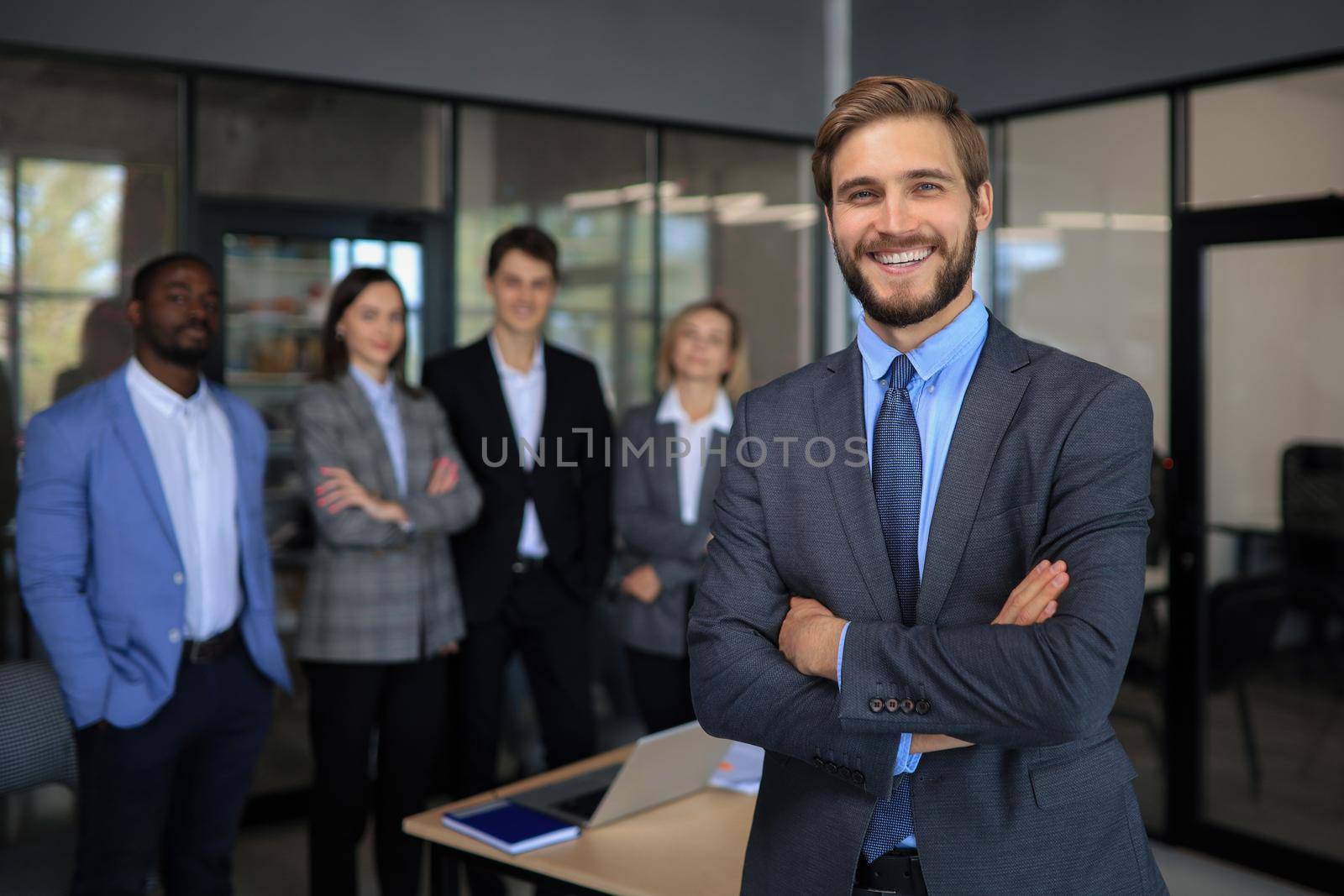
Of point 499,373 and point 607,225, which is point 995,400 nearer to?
point 499,373

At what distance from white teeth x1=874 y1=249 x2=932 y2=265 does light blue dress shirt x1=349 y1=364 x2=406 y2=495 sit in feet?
7.77

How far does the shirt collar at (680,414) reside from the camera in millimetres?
4082

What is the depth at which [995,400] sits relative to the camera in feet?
5.33

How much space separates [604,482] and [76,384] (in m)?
1.91

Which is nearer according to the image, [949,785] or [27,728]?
[949,785]

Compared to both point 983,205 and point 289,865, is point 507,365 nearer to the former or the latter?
point 289,865

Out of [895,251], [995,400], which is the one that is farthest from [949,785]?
[895,251]

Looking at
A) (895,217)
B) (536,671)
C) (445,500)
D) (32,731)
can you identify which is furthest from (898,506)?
(536,671)

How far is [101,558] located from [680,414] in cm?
189

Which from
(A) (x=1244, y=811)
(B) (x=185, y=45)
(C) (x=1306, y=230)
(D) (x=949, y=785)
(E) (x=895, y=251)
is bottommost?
(A) (x=1244, y=811)

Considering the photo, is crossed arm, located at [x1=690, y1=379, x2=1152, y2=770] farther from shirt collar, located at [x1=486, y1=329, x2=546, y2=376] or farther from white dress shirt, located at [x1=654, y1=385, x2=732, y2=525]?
shirt collar, located at [x1=486, y1=329, x2=546, y2=376]

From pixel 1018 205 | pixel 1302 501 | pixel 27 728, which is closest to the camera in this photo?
pixel 27 728

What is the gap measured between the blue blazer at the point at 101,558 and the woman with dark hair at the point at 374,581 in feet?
1.76

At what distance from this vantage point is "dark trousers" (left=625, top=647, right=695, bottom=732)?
3.86 m
